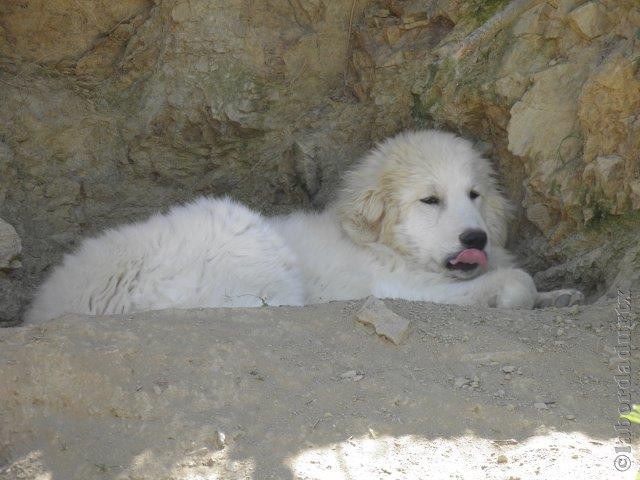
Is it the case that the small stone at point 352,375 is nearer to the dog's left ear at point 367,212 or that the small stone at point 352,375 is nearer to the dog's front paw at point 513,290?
the dog's front paw at point 513,290

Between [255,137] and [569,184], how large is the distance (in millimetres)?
2573

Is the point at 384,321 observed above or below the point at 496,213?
below

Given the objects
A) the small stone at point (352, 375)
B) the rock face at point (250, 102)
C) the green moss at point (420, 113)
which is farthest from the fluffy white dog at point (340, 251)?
the small stone at point (352, 375)

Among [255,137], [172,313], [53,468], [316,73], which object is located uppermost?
[316,73]

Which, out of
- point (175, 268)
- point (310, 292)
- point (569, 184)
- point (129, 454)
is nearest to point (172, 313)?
point (175, 268)

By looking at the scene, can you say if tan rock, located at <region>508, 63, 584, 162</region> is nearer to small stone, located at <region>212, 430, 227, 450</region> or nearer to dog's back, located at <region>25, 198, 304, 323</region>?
dog's back, located at <region>25, 198, 304, 323</region>

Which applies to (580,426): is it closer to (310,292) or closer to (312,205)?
(310,292)

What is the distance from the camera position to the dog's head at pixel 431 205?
5.72m

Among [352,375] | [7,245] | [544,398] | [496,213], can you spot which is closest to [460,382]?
[544,398]

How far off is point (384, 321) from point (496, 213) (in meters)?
2.29

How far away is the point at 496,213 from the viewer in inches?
237

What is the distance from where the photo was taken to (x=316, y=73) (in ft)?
21.2

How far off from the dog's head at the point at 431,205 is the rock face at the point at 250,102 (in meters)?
0.26

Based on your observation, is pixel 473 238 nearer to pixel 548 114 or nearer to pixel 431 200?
pixel 431 200
